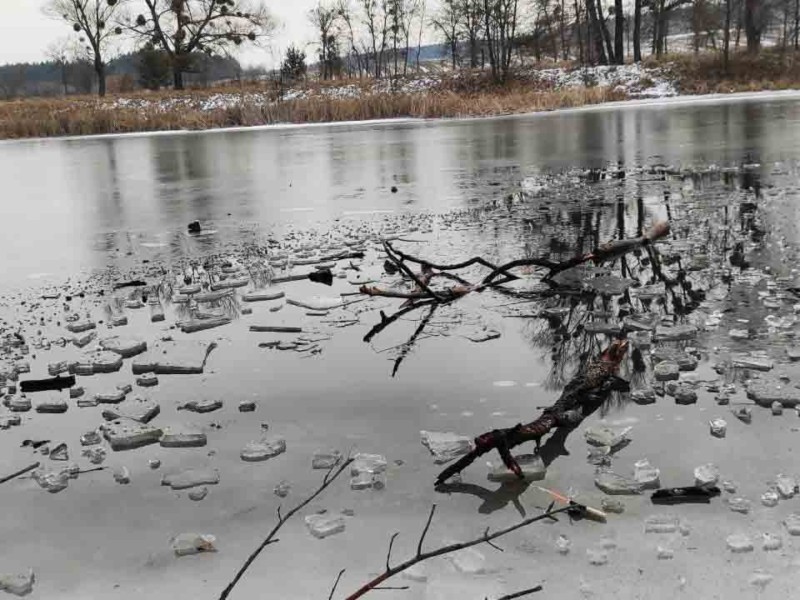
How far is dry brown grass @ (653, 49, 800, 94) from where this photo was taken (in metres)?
31.4

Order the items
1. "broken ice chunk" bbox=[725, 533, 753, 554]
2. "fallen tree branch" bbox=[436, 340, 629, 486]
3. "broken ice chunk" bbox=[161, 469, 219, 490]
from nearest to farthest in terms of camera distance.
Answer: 1. "broken ice chunk" bbox=[725, 533, 753, 554]
2. "fallen tree branch" bbox=[436, 340, 629, 486]
3. "broken ice chunk" bbox=[161, 469, 219, 490]

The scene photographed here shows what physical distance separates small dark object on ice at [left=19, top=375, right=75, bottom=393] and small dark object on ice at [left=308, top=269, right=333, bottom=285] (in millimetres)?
1620

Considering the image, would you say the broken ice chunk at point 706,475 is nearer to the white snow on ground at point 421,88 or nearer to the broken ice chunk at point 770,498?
the broken ice chunk at point 770,498

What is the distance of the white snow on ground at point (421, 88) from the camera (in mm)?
32438

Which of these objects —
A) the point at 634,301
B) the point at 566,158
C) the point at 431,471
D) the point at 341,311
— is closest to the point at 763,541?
the point at 431,471

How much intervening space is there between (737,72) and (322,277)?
34.5 m

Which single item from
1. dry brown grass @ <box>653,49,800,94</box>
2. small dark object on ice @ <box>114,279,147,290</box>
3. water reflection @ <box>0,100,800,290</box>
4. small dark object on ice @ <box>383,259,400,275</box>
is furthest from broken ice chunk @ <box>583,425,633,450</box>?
dry brown grass @ <box>653,49,800,94</box>

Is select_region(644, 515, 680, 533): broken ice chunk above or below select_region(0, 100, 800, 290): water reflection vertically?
below

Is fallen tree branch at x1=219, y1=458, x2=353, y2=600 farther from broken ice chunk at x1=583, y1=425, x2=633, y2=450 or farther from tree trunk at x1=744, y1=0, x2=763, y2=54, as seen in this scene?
tree trunk at x1=744, y1=0, x2=763, y2=54

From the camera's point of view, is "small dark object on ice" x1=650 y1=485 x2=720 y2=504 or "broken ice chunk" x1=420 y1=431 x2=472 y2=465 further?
"broken ice chunk" x1=420 y1=431 x2=472 y2=465

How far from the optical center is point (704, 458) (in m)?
2.07

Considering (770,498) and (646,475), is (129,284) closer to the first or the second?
(646,475)

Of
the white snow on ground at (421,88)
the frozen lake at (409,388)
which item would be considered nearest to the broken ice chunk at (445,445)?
the frozen lake at (409,388)

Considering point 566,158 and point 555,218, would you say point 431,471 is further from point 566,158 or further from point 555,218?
point 566,158
